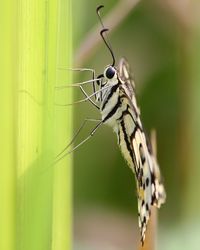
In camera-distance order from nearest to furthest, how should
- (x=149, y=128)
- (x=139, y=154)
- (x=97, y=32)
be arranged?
1. (x=139, y=154)
2. (x=97, y=32)
3. (x=149, y=128)

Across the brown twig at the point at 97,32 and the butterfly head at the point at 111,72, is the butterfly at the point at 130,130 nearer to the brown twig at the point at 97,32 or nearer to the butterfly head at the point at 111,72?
the butterfly head at the point at 111,72

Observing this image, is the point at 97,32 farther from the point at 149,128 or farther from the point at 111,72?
the point at 149,128

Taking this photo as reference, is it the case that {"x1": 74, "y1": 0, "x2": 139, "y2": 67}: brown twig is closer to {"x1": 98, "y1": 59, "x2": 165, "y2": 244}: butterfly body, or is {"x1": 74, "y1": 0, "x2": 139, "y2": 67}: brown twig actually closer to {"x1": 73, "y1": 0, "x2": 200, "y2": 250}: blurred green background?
{"x1": 73, "y1": 0, "x2": 200, "y2": 250}: blurred green background

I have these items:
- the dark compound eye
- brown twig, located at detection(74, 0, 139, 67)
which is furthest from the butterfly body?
brown twig, located at detection(74, 0, 139, 67)

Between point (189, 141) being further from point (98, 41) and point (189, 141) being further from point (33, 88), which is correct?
point (33, 88)

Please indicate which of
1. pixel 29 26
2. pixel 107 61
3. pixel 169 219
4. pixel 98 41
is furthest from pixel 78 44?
pixel 29 26

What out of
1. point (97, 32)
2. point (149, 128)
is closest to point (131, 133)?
point (97, 32)

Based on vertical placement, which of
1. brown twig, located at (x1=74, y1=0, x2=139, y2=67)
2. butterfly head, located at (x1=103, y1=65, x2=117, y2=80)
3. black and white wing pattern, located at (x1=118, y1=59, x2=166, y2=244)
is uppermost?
brown twig, located at (x1=74, y1=0, x2=139, y2=67)
